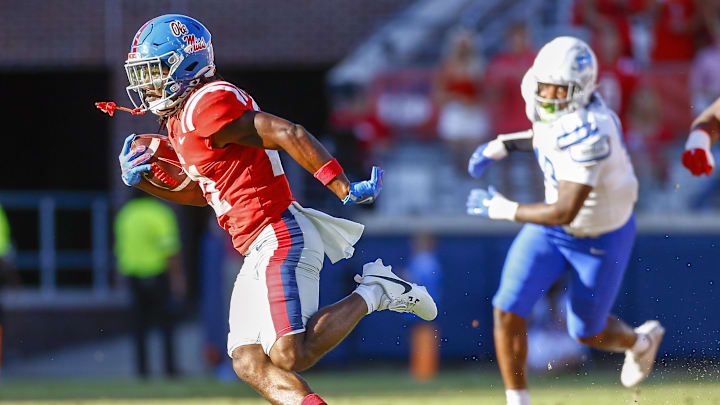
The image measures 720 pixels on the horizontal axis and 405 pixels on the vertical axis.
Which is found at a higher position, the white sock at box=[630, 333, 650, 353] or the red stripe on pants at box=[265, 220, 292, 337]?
the red stripe on pants at box=[265, 220, 292, 337]

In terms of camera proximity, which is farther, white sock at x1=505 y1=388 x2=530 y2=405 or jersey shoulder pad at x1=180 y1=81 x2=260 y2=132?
white sock at x1=505 y1=388 x2=530 y2=405

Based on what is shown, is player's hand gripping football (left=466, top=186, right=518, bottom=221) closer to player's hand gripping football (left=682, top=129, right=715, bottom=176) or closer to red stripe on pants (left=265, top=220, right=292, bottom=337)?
player's hand gripping football (left=682, top=129, right=715, bottom=176)

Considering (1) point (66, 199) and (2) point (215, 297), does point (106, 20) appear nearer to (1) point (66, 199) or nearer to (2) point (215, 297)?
(1) point (66, 199)

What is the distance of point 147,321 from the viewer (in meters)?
10.7

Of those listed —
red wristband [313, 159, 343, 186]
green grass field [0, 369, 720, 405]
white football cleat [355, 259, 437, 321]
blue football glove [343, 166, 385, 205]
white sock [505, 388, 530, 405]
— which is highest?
red wristband [313, 159, 343, 186]

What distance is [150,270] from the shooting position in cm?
1075

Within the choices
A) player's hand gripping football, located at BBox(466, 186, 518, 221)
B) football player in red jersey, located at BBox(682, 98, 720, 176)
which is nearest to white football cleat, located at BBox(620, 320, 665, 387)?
football player in red jersey, located at BBox(682, 98, 720, 176)

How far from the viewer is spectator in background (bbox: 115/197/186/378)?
10.6 metres

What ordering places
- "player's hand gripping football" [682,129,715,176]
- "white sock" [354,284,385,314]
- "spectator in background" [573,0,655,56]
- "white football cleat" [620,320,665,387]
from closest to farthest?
"white sock" [354,284,385,314] < "player's hand gripping football" [682,129,715,176] < "white football cleat" [620,320,665,387] < "spectator in background" [573,0,655,56]

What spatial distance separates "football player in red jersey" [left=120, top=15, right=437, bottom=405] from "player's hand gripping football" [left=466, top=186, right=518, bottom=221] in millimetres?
687

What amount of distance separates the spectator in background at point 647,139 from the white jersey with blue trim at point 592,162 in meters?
5.23

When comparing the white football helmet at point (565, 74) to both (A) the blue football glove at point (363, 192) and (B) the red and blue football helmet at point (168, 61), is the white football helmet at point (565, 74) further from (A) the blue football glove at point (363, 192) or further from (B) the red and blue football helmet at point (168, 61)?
(B) the red and blue football helmet at point (168, 61)

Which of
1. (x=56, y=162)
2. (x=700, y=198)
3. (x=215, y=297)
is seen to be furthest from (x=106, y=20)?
(x=700, y=198)

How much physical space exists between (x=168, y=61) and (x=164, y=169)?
0.62m
